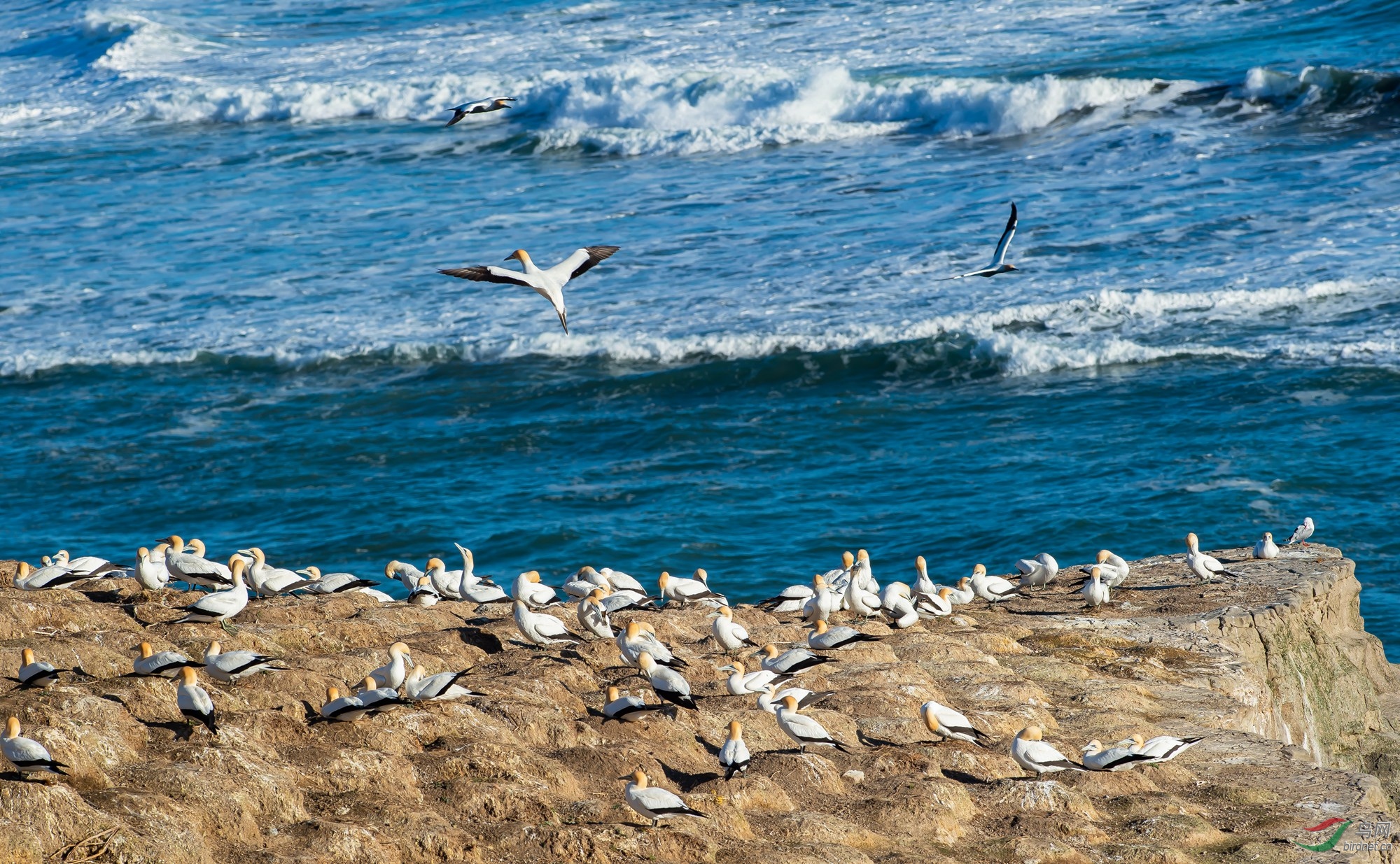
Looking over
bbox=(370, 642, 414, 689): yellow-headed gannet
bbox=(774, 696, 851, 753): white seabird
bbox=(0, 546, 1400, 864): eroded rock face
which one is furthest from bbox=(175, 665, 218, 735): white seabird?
bbox=(774, 696, 851, 753): white seabird

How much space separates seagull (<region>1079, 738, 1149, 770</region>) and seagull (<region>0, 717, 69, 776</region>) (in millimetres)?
6389

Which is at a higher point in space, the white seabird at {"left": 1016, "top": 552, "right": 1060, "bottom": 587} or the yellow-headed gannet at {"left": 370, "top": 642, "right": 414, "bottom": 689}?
the yellow-headed gannet at {"left": 370, "top": 642, "right": 414, "bottom": 689}

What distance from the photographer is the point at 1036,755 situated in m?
9.88

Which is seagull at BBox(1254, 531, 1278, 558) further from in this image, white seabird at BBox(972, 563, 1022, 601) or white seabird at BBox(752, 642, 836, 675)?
white seabird at BBox(752, 642, 836, 675)

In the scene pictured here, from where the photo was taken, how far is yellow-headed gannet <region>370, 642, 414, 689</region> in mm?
9641

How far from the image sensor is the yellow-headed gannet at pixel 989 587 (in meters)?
15.0

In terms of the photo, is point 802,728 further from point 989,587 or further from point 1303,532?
point 1303,532

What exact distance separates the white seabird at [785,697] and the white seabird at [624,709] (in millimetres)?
845

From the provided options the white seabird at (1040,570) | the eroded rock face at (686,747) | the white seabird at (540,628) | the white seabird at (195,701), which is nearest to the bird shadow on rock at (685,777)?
the eroded rock face at (686,747)

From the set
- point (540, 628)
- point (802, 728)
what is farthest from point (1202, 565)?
point (540, 628)

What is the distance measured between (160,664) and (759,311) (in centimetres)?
1863

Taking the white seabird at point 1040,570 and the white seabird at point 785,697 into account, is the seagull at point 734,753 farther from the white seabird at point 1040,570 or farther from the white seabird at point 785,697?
the white seabird at point 1040,570

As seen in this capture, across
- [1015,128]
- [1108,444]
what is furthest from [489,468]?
[1015,128]

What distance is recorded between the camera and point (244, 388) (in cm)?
2600
